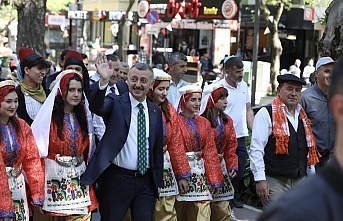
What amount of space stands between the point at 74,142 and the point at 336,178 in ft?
15.6

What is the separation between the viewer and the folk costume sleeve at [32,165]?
6.56 metres

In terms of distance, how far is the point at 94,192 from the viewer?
7.12 meters

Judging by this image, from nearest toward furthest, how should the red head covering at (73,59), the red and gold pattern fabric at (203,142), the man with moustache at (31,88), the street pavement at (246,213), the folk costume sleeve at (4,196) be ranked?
the folk costume sleeve at (4,196) < the red and gold pattern fabric at (203,142) < the man with moustache at (31,88) < the red head covering at (73,59) < the street pavement at (246,213)

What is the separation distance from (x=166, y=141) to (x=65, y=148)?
1.18 meters

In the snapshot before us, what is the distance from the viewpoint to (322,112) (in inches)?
297

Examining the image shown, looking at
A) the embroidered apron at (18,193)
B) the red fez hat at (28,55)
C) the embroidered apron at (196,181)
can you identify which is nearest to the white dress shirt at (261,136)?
the embroidered apron at (196,181)

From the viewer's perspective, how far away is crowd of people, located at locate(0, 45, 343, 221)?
21.6 feet

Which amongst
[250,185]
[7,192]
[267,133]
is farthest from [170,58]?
[7,192]

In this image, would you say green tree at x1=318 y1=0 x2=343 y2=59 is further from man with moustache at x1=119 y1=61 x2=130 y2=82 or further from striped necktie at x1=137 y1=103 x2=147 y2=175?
striped necktie at x1=137 y1=103 x2=147 y2=175

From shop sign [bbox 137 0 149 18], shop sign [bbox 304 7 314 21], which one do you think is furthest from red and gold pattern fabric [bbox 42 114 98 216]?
shop sign [bbox 137 0 149 18]

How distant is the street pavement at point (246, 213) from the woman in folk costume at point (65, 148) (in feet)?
7.71

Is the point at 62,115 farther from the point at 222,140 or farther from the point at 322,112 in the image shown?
the point at 322,112

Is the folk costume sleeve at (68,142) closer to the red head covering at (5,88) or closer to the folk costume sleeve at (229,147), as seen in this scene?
the red head covering at (5,88)

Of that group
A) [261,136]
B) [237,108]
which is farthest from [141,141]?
[237,108]
